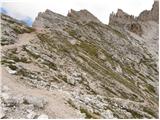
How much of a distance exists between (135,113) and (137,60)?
2598 inches

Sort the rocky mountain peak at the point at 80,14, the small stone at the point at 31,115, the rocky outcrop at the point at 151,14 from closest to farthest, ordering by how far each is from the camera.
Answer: the small stone at the point at 31,115 → the rocky mountain peak at the point at 80,14 → the rocky outcrop at the point at 151,14

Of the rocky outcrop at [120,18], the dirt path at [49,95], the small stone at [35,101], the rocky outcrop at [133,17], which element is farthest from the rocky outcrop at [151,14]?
the small stone at [35,101]

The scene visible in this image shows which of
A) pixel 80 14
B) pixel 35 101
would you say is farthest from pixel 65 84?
pixel 80 14

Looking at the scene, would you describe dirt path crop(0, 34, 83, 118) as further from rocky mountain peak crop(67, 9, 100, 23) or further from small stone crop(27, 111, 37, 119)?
rocky mountain peak crop(67, 9, 100, 23)

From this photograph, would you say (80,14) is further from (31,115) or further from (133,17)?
(31,115)

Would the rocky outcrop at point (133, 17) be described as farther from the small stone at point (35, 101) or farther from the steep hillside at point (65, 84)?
the small stone at point (35, 101)

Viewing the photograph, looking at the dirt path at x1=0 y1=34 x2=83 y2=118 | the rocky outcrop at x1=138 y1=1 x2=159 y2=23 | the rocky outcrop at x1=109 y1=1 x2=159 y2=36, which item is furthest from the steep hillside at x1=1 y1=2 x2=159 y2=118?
the rocky outcrop at x1=138 y1=1 x2=159 y2=23

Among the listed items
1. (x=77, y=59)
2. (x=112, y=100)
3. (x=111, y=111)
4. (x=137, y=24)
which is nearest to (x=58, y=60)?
(x=77, y=59)

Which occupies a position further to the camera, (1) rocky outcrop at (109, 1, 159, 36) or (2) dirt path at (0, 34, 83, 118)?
(1) rocky outcrop at (109, 1, 159, 36)

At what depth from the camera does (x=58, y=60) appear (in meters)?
56.0

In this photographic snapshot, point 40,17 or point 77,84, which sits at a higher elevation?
point 40,17

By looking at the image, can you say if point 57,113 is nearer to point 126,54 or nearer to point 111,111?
point 111,111

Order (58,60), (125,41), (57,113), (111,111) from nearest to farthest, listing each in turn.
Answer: (57,113) < (111,111) < (58,60) < (125,41)

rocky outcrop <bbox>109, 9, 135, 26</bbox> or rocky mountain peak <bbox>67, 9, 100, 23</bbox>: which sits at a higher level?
rocky outcrop <bbox>109, 9, 135, 26</bbox>
